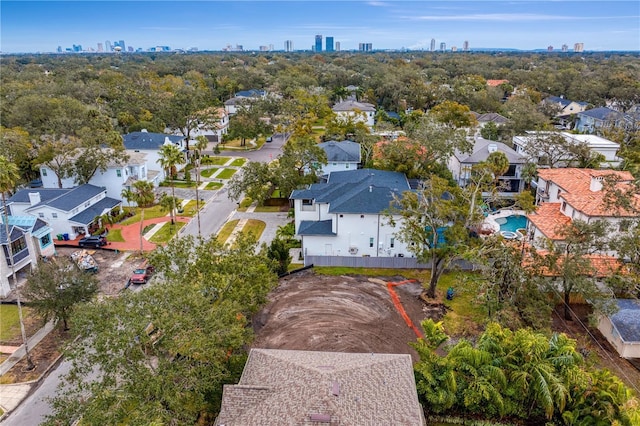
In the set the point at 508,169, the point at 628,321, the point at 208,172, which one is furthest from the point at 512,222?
the point at 208,172

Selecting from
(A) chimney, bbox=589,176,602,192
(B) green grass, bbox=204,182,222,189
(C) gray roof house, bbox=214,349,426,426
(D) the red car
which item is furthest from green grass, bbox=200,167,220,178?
(A) chimney, bbox=589,176,602,192

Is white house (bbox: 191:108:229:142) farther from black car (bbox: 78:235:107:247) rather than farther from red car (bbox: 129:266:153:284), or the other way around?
red car (bbox: 129:266:153:284)

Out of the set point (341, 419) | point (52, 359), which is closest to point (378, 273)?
point (341, 419)

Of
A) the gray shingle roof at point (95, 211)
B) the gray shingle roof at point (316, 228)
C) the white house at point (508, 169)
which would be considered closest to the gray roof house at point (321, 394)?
the gray shingle roof at point (316, 228)

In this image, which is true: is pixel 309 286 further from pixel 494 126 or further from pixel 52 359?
pixel 494 126

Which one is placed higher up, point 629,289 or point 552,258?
point 552,258

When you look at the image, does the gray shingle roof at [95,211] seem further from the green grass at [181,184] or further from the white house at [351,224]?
the white house at [351,224]
